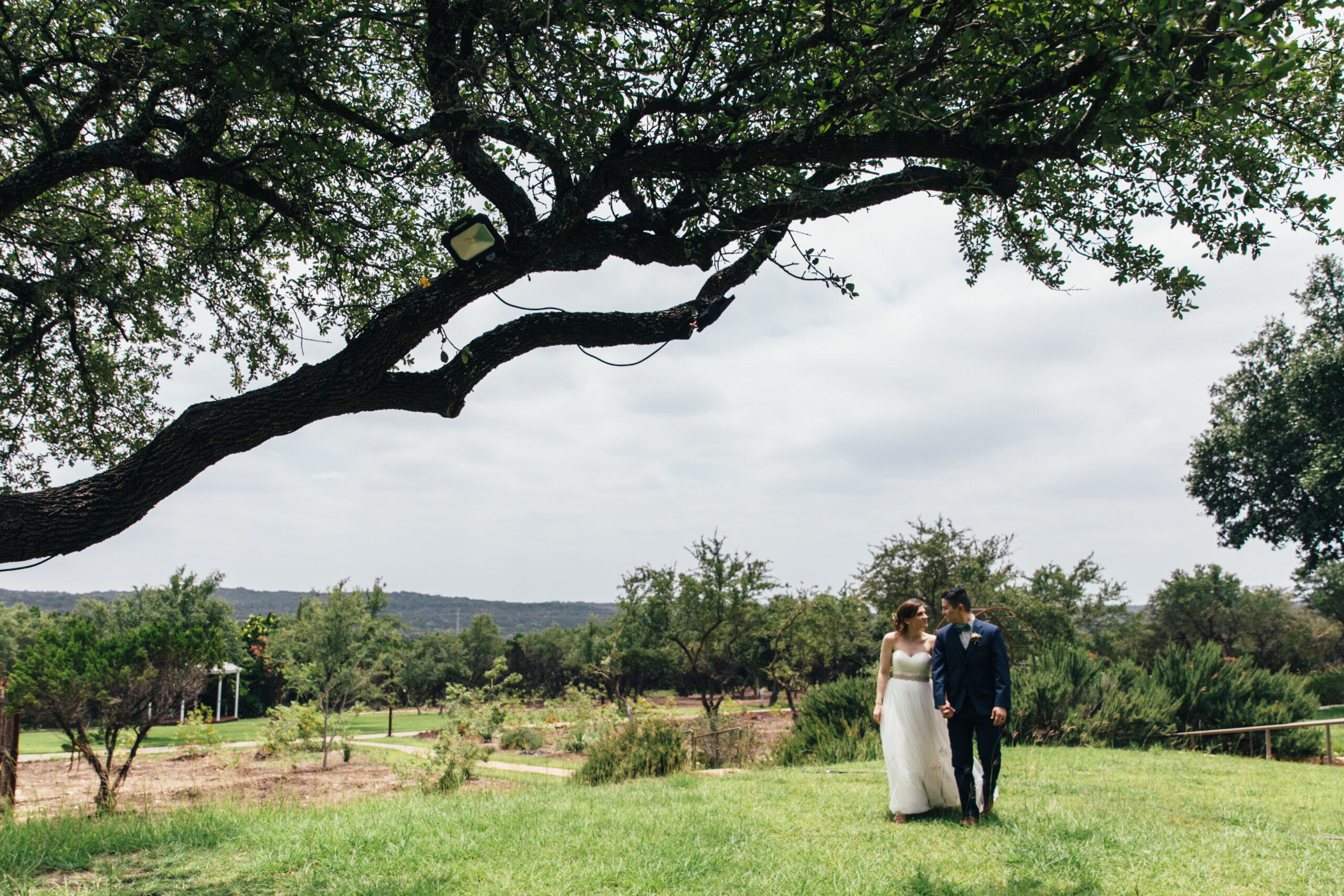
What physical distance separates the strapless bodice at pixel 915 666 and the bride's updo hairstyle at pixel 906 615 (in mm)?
182

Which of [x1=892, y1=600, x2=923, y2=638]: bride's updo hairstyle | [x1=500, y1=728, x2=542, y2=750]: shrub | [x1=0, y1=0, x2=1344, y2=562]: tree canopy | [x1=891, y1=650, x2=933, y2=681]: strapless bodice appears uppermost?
[x1=0, y1=0, x2=1344, y2=562]: tree canopy

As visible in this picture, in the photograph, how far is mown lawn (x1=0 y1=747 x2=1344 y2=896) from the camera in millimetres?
4184

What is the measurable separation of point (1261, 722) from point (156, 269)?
51.9 ft

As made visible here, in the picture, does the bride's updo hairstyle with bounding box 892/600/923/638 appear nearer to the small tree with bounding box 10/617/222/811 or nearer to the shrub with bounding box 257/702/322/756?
the small tree with bounding box 10/617/222/811

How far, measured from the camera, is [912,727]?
5871 millimetres

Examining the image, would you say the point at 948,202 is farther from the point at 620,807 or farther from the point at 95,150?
the point at 95,150

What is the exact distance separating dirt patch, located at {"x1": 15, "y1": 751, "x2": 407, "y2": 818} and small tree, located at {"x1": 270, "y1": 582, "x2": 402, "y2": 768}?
1.37 m

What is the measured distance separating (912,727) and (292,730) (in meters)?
14.2

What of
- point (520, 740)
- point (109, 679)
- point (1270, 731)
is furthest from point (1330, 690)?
point (109, 679)

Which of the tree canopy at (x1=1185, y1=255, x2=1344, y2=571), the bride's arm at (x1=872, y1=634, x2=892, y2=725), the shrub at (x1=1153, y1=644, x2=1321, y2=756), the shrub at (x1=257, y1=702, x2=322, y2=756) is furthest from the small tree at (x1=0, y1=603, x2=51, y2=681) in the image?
the tree canopy at (x1=1185, y1=255, x2=1344, y2=571)

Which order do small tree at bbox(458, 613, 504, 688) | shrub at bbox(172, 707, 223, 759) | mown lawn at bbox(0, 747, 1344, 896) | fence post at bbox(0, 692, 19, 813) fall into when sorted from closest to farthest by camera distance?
1. mown lawn at bbox(0, 747, 1344, 896)
2. fence post at bbox(0, 692, 19, 813)
3. shrub at bbox(172, 707, 223, 759)
4. small tree at bbox(458, 613, 504, 688)

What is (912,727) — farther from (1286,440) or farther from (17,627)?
(17,627)

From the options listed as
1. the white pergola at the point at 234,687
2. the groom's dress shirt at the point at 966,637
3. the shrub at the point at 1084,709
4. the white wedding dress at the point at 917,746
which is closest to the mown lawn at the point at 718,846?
the white wedding dress at the point at 917,746

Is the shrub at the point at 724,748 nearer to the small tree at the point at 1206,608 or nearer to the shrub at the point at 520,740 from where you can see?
the shrub at the point at 520,740
